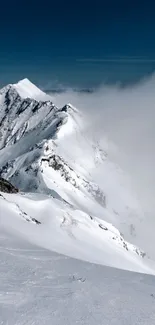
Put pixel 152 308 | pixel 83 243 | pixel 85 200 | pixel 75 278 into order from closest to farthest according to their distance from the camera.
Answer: pixel 152 308
pixel 75 278
pixel 83 243
pixel 85 200

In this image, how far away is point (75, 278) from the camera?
14.7 meters

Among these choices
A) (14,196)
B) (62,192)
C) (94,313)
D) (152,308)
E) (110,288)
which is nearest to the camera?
(94,313)

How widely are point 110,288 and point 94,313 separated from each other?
2960mm

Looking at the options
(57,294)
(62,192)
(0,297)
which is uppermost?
(62,192)

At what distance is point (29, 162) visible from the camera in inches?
7707

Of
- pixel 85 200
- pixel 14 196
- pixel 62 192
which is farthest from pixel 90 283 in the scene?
pixel 85 200

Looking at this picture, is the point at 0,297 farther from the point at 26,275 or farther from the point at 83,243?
the point at 83,243

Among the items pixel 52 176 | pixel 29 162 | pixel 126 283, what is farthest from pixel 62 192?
pixel 126 283

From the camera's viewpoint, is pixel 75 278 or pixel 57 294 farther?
pixel 75 278

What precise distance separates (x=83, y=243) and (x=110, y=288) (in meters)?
37.6

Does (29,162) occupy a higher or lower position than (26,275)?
higher

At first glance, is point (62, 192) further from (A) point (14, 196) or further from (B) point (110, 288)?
(B) point (110, 288)

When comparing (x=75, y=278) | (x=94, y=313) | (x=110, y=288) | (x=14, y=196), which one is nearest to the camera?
(x=94, y=313)

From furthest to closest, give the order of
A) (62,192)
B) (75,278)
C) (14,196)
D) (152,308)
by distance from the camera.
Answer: (62,192) → (14,196) → (75,278) → (152,308)
